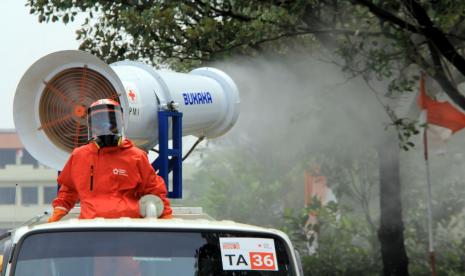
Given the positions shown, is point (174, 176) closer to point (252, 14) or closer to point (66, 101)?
point (66, 101)

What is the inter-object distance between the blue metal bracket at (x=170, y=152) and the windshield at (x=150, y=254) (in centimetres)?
339

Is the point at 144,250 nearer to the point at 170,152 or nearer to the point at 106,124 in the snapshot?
the point at 106,124

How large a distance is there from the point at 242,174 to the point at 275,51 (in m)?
25.8

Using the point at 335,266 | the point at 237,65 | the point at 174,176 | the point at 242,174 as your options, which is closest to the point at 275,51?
the point at 237,65

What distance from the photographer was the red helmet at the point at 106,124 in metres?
6.35

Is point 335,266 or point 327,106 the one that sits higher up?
point 327,106

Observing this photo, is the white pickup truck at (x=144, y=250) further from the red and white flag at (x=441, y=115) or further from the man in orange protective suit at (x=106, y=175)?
the red and white flag at (x=441, y=115)

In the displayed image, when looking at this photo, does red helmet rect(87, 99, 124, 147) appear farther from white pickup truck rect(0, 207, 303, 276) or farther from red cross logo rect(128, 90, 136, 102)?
red cross logo rect(128, 90, 136, 102)

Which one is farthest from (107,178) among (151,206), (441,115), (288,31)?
(441,115)

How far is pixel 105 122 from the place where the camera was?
6426mm

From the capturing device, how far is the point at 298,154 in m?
22.7

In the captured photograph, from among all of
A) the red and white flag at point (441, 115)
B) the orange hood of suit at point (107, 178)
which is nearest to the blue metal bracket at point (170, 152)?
the orange hood of suit at point (107, 178)

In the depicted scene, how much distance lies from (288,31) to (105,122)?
10.0 metres

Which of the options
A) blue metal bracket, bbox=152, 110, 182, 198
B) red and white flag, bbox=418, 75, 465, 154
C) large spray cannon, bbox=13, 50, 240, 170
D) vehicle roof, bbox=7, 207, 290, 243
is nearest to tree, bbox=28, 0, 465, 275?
red and white flag, bbox=418, 75, 465, 154
